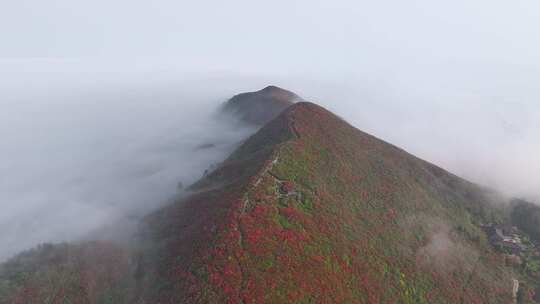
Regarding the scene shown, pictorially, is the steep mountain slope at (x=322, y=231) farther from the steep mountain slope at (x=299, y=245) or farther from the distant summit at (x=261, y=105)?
the distant summit at (x=261, y=105)

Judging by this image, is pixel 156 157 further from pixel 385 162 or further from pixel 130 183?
pixel 385 162

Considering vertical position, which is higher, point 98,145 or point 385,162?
point 385,162

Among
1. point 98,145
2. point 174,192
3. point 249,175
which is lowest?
point 98,145

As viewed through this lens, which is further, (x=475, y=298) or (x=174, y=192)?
(x=174, y=192)

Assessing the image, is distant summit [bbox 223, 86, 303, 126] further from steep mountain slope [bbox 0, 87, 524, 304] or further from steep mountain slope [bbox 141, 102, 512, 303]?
steep mountain slope [bbox 0, 87, 524, 304]

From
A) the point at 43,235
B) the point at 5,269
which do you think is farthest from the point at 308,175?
the point at 43,235

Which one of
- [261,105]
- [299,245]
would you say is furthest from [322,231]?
[261,105]

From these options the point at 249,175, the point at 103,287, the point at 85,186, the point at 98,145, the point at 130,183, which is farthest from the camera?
the point at 98,145

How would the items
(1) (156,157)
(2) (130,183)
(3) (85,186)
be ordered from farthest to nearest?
(1) (156,157) < (3) (85,186) < (2) (130,183)
